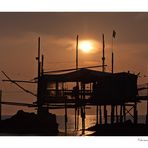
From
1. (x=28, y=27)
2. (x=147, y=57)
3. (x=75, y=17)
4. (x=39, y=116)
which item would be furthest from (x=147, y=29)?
(x=39, y=116)

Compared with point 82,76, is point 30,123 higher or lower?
lower

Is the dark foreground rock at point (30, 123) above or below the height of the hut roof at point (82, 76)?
below

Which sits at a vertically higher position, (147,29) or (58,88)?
(147,29)

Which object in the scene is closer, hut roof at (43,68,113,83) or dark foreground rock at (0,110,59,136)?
hut roof at (43,68,113,83)

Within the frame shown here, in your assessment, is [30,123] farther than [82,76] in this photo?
Yes

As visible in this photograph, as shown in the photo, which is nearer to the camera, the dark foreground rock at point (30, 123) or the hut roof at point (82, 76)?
the hut roof at point (82, 76)

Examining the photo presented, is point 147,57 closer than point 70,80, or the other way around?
point 147,57

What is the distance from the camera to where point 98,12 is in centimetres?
1073

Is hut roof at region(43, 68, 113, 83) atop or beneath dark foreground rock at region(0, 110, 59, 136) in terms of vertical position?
atop

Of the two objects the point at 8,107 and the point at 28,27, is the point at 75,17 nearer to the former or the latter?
the point at 28,27

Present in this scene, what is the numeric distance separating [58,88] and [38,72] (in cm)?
73
